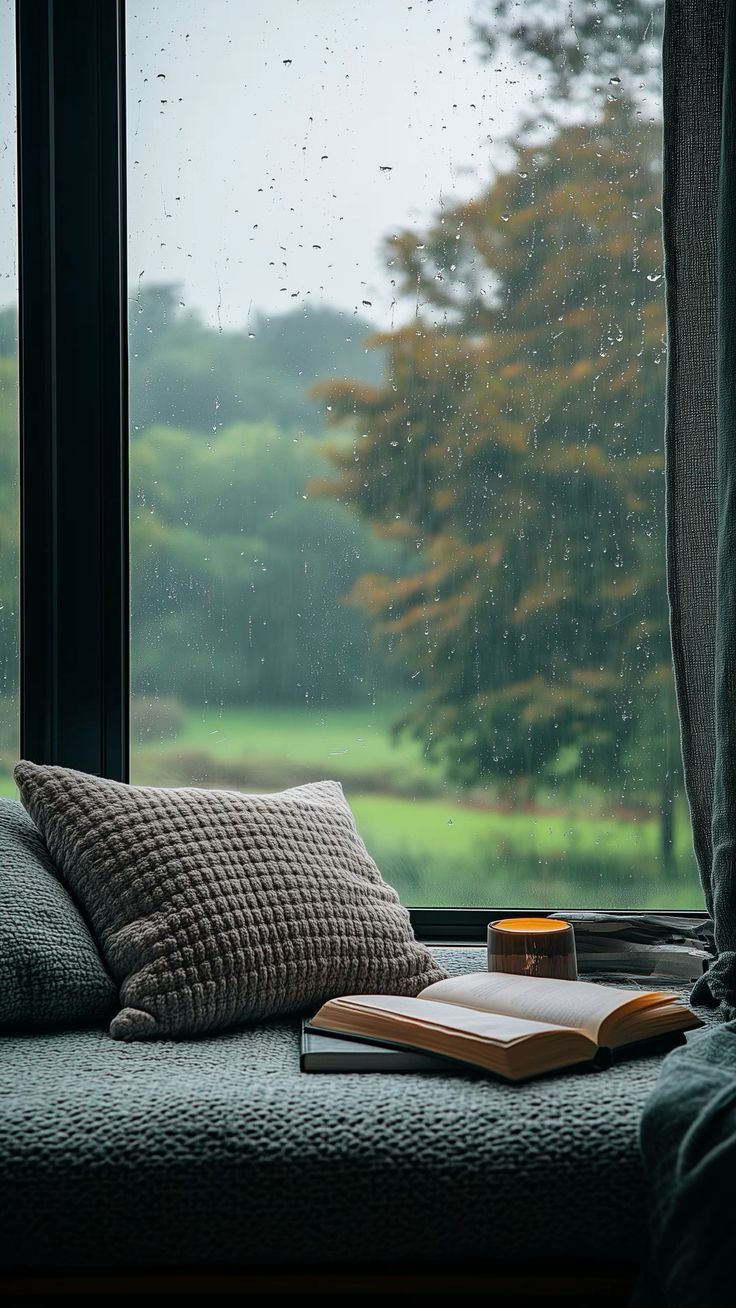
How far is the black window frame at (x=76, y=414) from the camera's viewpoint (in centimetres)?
175

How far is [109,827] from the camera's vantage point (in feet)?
4.35

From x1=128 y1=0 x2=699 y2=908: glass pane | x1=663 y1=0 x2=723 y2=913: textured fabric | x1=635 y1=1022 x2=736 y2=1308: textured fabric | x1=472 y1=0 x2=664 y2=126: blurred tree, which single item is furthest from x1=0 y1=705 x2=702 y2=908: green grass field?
x1=472 y1=0 x2=664 y2=126: blurred tree

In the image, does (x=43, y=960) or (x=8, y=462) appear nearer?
(x=43, y=960)

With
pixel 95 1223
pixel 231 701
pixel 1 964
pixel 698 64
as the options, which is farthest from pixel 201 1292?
pixel 698 64

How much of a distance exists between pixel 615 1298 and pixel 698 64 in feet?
5.00

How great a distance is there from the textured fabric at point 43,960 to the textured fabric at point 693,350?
2.72 feet

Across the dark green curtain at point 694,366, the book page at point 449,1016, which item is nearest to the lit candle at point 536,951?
the book page at point 449,1016

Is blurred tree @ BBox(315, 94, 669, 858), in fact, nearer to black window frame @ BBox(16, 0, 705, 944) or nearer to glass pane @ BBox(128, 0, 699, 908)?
glass pane @ BBox(128, 0, 699, 908)

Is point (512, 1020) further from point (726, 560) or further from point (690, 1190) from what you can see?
point (726, 560)

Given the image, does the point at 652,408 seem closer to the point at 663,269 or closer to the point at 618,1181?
the point at 663,269

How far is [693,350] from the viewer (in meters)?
1.55

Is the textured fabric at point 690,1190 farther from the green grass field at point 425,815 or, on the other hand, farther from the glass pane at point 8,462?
the glass pane at point 8,462

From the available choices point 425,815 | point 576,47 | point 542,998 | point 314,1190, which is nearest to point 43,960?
point 314,1190

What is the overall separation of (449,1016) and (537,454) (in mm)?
928
